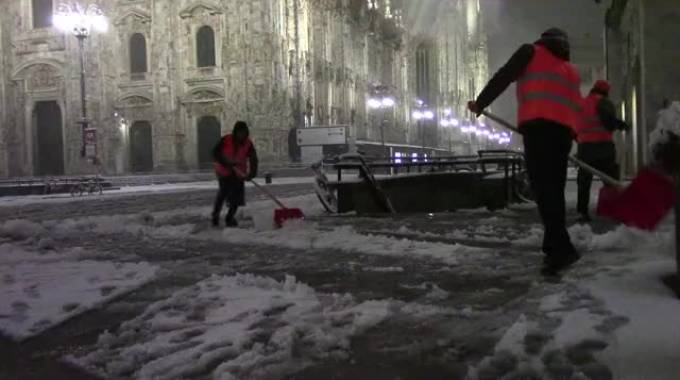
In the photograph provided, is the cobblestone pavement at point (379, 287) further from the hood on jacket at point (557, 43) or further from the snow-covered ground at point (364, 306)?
the hood on jacket at point (557, 43)

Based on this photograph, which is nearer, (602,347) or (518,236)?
(602,347)

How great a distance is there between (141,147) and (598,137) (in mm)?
37620

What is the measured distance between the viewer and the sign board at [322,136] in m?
36.0

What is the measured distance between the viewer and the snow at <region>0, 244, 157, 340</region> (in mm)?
4246

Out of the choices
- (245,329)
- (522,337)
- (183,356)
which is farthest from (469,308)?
(183,356)

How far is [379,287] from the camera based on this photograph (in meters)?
4.83

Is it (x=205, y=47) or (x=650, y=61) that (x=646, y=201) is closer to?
(x=650, y=61)

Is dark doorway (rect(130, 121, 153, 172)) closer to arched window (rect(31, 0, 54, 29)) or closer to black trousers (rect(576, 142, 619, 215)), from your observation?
Result: arched window (rect(31, 0, 54, 29))

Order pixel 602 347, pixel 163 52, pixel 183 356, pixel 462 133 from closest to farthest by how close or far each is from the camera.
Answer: pixel 602 347 → pixel 183 356 → pixel 163 52 → pixel 462 133

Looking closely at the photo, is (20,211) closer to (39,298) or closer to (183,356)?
(39,298)

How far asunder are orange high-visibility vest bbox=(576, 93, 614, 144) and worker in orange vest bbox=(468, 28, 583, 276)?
12.4 ft

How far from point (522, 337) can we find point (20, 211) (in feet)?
50.5

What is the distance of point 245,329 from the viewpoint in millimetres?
3717

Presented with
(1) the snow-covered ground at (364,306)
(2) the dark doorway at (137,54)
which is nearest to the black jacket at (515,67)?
(1) the snow-covered ground at (364,306)
